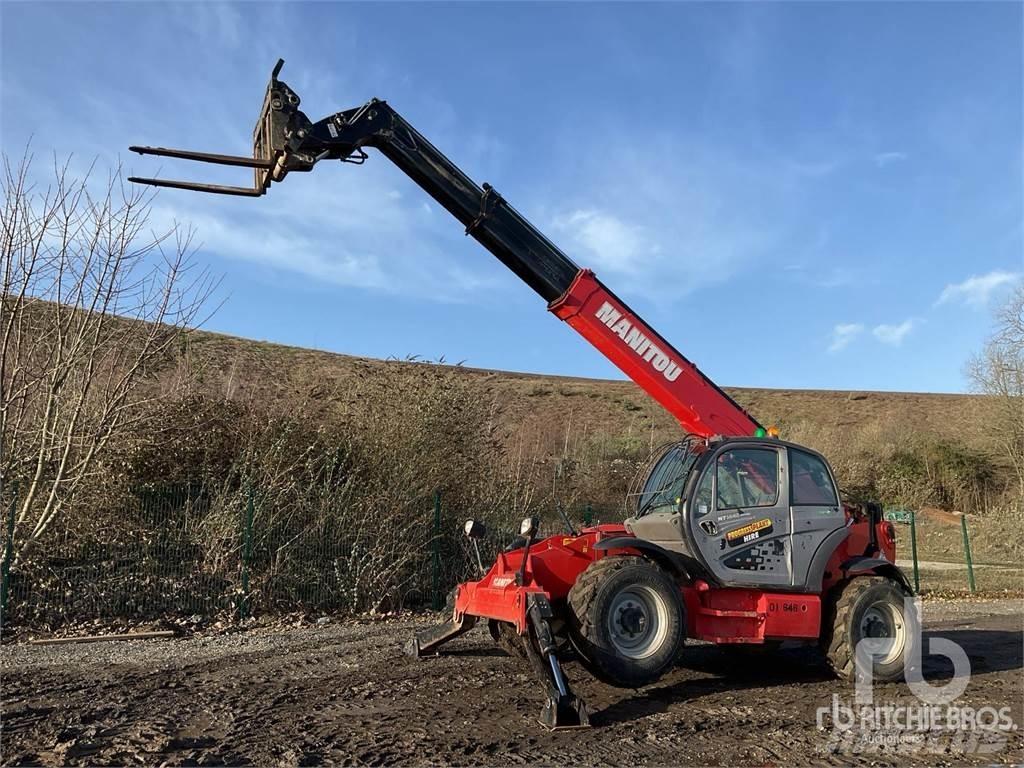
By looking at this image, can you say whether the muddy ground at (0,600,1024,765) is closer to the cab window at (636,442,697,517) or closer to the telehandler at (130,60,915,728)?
the telehandler at (130,60,915,728)

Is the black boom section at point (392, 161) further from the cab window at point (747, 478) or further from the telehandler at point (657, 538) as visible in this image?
the cab window at point (747, 478)

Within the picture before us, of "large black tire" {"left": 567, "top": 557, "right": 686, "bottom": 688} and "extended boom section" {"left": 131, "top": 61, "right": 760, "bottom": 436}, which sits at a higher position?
"extended boom section" {"left": 131, "top": 61, "right": 760, "bottom": 436}

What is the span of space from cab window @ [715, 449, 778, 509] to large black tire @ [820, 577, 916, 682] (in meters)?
1.11

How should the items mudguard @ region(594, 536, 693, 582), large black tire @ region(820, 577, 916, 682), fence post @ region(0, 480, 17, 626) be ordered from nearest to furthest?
mudguard @ region(594, 536, 693, 582) < large black tire @ region(820, 577, 916, 682) < fence post @ region(0, 480, 17, 626)

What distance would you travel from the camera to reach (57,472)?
10.2 metres

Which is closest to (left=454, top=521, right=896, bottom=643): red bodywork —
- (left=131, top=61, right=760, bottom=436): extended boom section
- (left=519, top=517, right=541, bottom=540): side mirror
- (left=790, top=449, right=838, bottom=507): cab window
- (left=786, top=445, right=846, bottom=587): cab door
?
(left=786, top=445, right=846, bottom=587): cab door

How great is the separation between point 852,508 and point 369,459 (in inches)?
293

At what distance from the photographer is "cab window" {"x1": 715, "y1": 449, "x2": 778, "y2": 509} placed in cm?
723

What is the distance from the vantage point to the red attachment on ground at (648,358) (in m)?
8.27

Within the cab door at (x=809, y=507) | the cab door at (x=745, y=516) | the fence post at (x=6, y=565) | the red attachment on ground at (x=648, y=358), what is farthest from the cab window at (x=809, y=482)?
the fence post at (x=6, y=565)

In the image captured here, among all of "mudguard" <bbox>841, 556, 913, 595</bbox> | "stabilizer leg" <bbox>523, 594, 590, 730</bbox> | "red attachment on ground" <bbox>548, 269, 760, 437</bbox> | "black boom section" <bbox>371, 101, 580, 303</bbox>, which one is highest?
"black boom section" <bbox>371, 101, 580, 303</bbox>

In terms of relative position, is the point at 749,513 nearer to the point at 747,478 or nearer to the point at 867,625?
the point at 747,478

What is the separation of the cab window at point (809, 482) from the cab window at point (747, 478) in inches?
7.9

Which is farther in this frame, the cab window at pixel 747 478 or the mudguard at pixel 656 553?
the cab window at pixel 747 478
